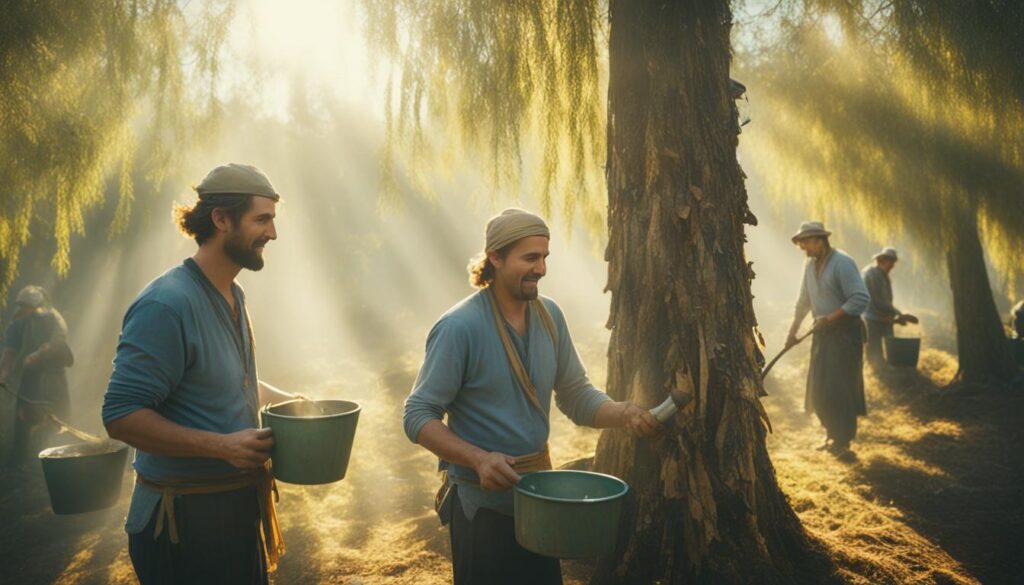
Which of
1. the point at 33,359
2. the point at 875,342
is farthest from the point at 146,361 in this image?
the point at 875,342

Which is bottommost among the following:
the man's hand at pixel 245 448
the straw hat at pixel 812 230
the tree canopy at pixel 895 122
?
the man's hand at pixel 245 448

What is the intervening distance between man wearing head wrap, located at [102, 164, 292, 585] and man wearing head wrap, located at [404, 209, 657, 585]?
593 mm

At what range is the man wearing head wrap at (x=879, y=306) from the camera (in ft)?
31.2

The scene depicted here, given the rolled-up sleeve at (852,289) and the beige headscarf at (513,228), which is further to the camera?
the rolled-up sleeve at (852,289)

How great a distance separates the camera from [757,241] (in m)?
30.7

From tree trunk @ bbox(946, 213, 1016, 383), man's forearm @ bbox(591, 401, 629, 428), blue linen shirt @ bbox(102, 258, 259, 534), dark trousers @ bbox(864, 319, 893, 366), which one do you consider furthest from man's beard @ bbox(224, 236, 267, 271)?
dark trousers @ bbox(864, 319, 893, 366)

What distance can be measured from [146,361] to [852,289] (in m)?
5.91

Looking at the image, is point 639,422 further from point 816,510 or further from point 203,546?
point 816,510

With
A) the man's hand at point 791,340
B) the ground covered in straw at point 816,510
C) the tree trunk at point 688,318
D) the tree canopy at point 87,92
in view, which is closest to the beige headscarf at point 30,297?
the ground covered in straw at point 816,510

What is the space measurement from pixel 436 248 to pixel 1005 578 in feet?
53.7

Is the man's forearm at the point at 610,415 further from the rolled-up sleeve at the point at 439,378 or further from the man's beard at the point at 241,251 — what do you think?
the man's beard at the point at 241,251

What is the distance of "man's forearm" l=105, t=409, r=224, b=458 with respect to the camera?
77.8 inches

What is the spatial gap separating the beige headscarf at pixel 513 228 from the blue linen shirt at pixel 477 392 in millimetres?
215

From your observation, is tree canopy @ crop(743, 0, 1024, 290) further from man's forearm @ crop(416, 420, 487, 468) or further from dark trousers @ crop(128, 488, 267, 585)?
dark trousers @ crop(128, 488, 267, 585)
